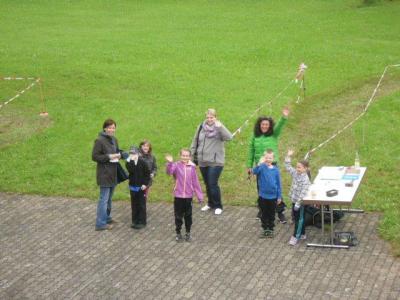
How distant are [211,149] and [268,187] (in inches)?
63.2

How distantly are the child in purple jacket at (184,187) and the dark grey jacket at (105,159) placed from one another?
1116 mm

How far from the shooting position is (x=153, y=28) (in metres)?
34.0

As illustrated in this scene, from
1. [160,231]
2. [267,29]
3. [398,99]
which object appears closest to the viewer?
[160,231]

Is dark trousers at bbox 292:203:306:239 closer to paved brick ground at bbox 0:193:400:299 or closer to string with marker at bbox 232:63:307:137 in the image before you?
paved brick ground at bbox 0:193:400:299

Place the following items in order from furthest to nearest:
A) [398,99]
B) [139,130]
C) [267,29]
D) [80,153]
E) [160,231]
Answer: [267,29], [398,99], [139,130], [80,153], [160,231]

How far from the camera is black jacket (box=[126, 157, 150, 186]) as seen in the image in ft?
42.6

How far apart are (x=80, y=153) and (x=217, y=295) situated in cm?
762

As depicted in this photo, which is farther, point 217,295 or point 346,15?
point 346,15

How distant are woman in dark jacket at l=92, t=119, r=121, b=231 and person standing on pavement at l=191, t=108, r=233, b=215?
59.2 inches

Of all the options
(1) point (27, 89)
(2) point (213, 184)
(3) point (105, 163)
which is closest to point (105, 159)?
(3) point (105, 163)

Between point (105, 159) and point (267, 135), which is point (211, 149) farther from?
point (105, 159)

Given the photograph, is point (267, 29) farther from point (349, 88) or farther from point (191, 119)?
point (191, 119)

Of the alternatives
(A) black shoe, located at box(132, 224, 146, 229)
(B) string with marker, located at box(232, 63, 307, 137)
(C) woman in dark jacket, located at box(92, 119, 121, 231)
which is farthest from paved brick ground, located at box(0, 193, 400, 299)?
(B) string with marker, located at box(232, 63, 307, 137)

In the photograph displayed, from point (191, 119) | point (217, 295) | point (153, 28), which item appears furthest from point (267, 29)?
point (217, 295)
